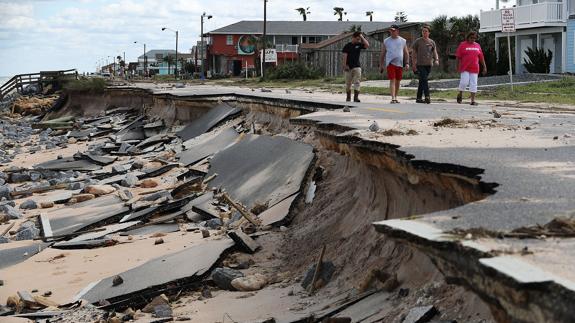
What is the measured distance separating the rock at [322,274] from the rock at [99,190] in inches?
390

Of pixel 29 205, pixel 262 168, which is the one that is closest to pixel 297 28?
pixel 29 205

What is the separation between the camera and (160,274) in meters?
9.31

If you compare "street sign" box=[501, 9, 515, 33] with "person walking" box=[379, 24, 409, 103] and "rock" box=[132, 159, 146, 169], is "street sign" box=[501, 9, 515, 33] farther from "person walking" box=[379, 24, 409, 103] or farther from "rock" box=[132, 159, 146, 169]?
"rock" box=[132, 159, 146, 169]

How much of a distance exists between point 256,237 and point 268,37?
272 feet

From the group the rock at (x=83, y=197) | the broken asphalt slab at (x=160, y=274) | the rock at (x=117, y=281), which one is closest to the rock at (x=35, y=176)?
the rock at (x=83, y=197)

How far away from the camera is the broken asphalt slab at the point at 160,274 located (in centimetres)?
894

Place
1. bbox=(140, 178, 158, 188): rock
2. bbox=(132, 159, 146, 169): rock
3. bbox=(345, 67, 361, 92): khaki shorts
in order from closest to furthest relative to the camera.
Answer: bbox=(140, 178, 158, 188): rock → bbox=(345, 67, 361, 92): khaki shorts → bbox=(132, 159, 146, 169): rock

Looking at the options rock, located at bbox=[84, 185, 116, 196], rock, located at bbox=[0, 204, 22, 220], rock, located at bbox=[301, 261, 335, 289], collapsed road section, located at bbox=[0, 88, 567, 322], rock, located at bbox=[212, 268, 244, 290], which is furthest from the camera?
rock, located at bbox=[84, 185, 116, 196]

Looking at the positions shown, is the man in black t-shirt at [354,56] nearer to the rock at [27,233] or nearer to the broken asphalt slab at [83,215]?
the broken asphalt slab at [83,215]

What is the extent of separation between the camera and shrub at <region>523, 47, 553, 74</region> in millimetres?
39844

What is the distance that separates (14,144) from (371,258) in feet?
103

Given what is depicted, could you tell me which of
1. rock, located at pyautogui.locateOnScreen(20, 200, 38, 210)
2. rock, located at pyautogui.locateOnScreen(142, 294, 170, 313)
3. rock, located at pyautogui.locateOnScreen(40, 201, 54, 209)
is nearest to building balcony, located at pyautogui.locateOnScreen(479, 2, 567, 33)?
rock, located at pyautogui.locateOnScreen(40, 201, 54, 209)

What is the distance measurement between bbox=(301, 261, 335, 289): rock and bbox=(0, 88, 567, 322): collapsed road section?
14 mm

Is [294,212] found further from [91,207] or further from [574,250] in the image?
[574,250]
